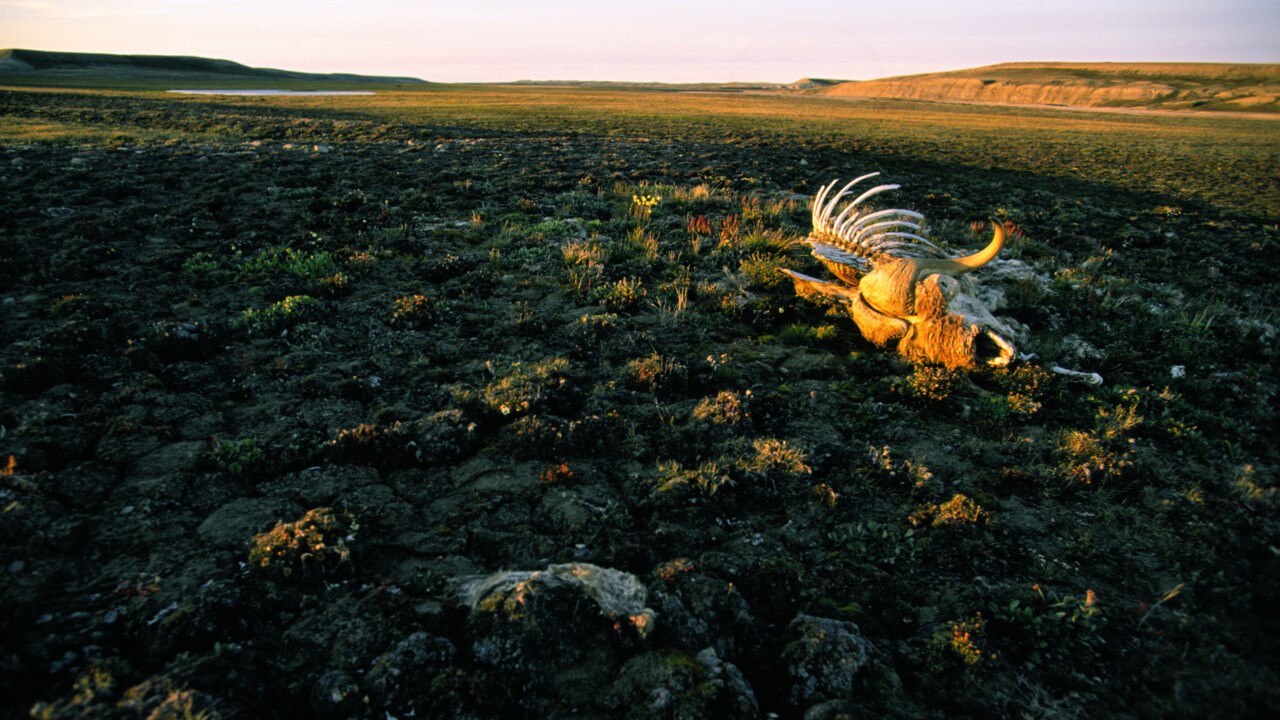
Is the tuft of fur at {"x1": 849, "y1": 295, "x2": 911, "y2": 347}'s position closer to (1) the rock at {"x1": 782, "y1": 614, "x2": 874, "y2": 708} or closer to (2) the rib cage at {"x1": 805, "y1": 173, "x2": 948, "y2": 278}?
(2) the rib cage at {"x1": 805, "y1": 173, "x2": 948, "y2": 278}

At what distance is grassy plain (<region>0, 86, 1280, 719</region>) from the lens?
10.5ft

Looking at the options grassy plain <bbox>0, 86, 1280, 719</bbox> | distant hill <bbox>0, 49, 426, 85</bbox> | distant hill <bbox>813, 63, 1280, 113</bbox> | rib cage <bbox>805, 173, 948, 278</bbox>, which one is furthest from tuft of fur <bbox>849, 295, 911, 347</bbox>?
distant hill <bbox>813, 63, 1280, 113</bbox>

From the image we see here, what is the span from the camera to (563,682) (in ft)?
10.4

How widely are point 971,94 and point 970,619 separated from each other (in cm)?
15825

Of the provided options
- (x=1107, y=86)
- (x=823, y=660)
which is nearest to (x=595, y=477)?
(x=823, y=660)

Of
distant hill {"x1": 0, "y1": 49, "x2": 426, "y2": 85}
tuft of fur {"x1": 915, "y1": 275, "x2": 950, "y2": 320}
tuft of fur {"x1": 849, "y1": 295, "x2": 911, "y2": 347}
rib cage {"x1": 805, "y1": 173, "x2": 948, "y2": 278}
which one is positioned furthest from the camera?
distant hill {"x1": 0, "y1": 49, "x2": 426, "y2": 85}

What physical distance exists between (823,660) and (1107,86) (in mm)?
154718

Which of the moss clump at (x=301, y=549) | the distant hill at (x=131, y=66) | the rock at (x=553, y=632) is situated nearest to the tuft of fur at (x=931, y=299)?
the rock at (x=553, y=632)

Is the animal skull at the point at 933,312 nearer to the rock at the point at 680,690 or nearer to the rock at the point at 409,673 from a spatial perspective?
the rock at the point at 680,690

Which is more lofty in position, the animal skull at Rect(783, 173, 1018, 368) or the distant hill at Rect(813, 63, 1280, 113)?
the distant hill at Rect(813, 63, 1280, 113)

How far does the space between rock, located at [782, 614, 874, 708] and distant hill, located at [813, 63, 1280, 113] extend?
118052mm

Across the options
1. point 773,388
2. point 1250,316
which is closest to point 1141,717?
point 773,388

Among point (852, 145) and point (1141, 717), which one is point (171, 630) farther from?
point (852, 145)

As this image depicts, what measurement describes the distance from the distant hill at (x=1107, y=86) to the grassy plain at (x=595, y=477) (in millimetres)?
113645
